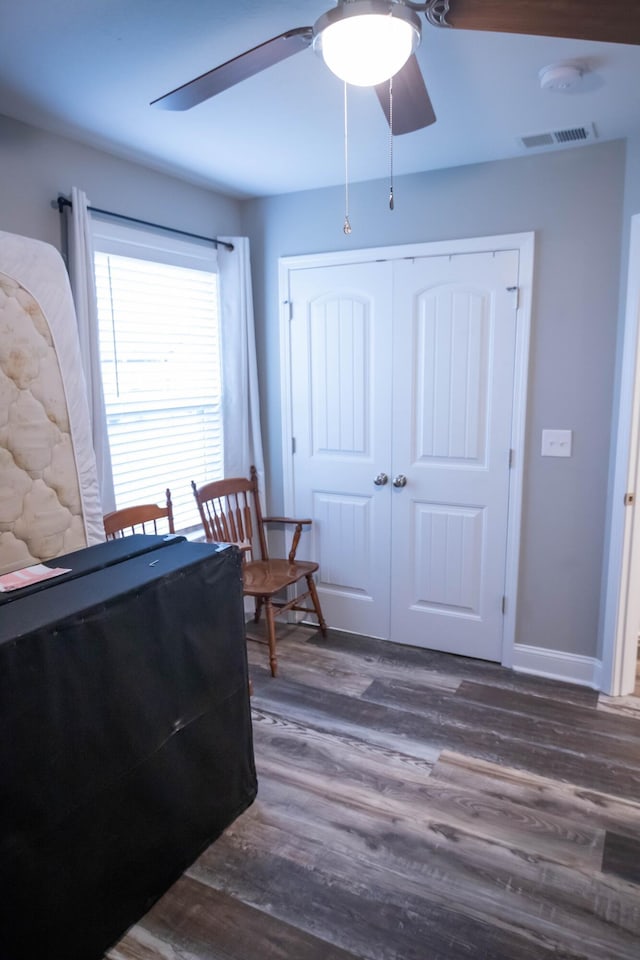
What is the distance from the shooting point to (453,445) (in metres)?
3.09

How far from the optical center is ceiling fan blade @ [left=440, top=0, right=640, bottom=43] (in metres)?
1.20

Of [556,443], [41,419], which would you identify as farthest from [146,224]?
[556,443]

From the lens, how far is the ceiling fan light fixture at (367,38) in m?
1.30

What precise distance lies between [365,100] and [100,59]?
867mm

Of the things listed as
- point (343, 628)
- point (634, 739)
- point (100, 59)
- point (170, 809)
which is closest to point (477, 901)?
point (170, 809)

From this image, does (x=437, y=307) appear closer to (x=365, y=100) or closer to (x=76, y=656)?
(x=365, y=100)

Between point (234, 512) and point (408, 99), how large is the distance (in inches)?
88.1

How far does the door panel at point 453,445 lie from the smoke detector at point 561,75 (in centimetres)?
89

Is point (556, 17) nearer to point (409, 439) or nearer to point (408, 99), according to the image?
point (408, 99)

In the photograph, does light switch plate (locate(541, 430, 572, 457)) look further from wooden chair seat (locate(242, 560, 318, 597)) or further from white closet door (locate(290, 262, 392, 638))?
wooden chair seat (locate(242, 560, 318, 597))

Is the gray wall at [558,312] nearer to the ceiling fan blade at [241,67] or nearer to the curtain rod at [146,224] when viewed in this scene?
the curtain rod at [146,224]

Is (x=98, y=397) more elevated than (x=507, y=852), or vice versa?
(x=98, y=397)

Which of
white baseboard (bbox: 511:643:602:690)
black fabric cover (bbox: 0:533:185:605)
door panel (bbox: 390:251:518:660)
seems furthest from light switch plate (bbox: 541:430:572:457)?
black fabric cover (bbox: 0:533:185:605)

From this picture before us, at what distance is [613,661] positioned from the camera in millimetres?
2771
